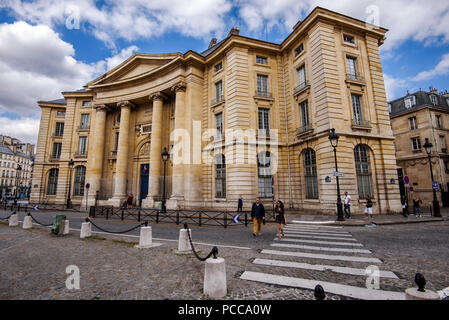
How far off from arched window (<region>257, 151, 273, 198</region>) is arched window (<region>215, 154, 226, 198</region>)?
3444mm

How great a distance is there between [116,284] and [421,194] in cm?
3446

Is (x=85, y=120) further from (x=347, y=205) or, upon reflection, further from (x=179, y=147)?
(x=347, y=205)

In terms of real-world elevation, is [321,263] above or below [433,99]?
below

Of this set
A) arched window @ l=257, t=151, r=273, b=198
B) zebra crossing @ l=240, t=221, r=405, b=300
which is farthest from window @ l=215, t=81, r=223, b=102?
zebra crossing @ l=240, t=221, r=405, b=300

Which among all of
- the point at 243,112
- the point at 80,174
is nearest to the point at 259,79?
the point at 243,112

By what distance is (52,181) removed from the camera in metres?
34.7

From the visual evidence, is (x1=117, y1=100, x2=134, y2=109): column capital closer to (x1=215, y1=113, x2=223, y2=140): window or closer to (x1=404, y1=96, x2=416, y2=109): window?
(x1=215, y1=113, x2=223, y2=140): window

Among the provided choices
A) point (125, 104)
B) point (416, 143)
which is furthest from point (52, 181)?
point (416, 143)

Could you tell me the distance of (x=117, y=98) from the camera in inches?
1146

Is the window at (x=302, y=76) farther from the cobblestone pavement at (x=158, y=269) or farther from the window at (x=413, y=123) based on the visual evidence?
the window at (x=413, y=123)

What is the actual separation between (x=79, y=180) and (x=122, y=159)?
1060 centimetres

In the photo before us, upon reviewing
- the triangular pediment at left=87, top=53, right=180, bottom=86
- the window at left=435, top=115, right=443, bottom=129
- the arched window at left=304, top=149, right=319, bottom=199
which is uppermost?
the triangular pediment at left=87, top=53, right=180, bottom=86

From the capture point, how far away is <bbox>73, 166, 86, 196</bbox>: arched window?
31.5 m

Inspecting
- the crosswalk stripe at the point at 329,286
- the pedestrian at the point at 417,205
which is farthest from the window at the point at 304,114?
the crosswalk stripe at the point at 329,286
